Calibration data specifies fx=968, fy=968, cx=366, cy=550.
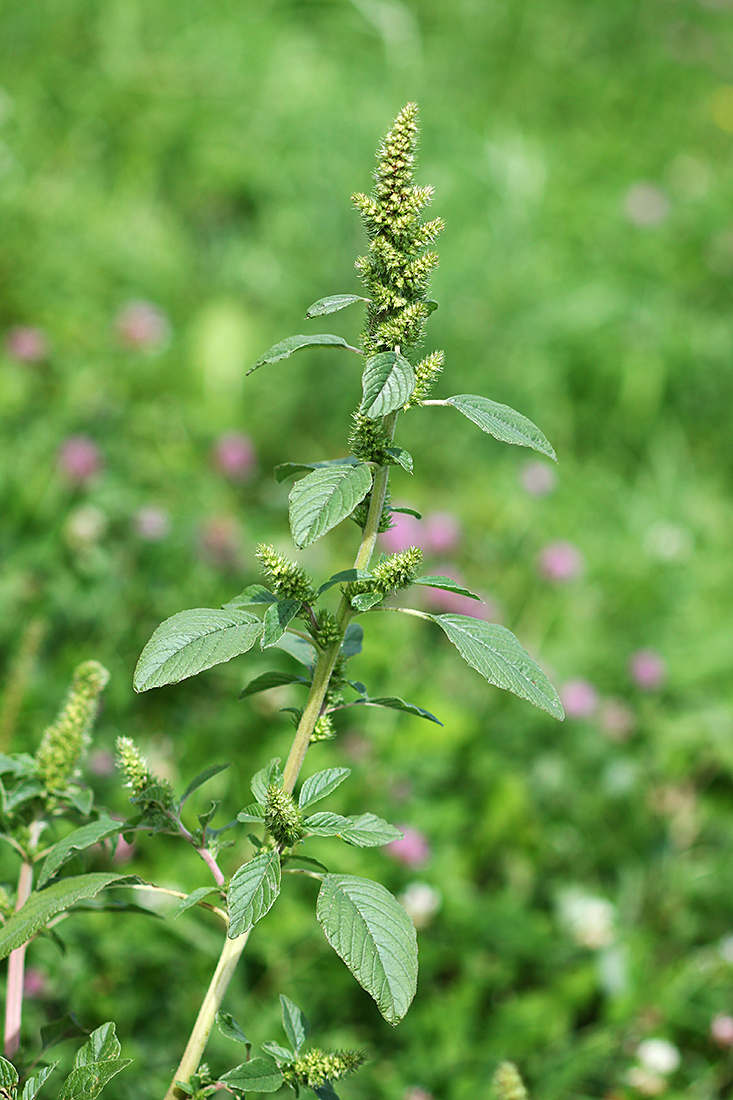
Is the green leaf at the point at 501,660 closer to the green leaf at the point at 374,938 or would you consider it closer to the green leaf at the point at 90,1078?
the green leaf at the point at 374,938

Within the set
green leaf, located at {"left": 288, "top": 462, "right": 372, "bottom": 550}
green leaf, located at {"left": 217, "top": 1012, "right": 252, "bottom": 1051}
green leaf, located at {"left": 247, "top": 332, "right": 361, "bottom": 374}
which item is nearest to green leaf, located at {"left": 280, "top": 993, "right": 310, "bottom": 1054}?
green leaf, located at {"left": 217, "top": 1012, "right": 252, "bottom": 1051}

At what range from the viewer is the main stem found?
0.86 m

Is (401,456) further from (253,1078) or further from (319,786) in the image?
(253,1078)

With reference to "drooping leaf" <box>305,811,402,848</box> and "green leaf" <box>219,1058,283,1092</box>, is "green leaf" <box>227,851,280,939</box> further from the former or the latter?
"green leaf" <box>219,1058,283,1092</box>

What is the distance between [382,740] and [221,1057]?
2.81 ft

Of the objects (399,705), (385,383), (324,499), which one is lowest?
(399,705)

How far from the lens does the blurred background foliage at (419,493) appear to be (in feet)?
6.09

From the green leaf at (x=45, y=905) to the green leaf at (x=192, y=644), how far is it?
190mm

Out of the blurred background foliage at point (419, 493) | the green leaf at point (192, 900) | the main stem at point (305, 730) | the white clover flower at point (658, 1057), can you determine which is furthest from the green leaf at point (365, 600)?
the white clover flower at point (658, 1057)

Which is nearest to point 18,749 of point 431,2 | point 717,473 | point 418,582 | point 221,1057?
point 221,1057

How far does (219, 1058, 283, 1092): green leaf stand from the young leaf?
1.18ft

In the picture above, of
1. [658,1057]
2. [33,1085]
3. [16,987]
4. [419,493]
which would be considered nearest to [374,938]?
[33,1085]

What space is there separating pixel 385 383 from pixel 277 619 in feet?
0.71

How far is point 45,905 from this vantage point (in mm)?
822
